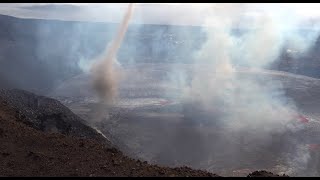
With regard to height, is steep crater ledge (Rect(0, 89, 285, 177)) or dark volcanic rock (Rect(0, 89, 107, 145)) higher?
dark volcanic rock (Rect(0, 89, 107, 145))

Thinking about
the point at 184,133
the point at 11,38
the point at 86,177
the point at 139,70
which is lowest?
the point at 86,177

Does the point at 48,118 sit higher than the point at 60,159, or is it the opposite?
the point at 48,118

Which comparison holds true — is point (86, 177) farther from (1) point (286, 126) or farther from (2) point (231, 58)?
(2) point (231, 58)

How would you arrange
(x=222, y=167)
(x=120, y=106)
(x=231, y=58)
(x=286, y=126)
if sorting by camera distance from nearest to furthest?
1. (x=222, y=167)
2. (x=286, y=126)
3. (x=120, y=106)
4. (x=231, y=58)

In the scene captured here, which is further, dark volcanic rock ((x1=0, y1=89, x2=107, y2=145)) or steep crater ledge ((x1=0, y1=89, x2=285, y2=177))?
dark volcanic rock ((x1=0, y1=89, x2=107, y2=145))

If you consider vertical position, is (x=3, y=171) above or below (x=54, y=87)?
below

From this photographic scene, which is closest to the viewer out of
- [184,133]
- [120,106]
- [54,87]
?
[184,133]

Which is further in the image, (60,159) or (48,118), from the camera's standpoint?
(48,118)

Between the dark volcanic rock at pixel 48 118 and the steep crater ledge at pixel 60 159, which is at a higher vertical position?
the dark volcanic rock at pixel 48 118

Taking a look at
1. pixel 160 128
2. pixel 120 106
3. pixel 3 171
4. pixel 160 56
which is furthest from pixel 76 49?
pixel 3 171

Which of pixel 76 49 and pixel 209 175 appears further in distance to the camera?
pixel 76 49

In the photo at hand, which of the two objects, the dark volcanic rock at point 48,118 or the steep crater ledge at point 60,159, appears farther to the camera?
the dark volcanic rock at point 48,118
